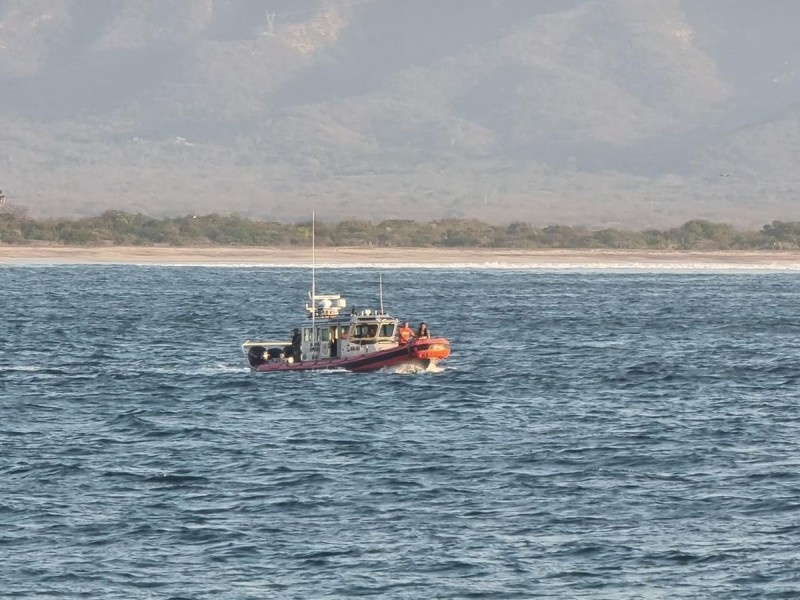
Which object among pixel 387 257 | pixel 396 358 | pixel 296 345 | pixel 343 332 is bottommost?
pixel 396 358

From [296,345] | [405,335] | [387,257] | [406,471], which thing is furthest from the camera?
[387,257]

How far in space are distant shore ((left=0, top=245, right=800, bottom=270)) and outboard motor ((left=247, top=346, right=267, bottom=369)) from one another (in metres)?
98.7

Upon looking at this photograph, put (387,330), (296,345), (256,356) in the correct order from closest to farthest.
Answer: (387,330), (296,345), (256,356)

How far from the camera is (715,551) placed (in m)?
33.5

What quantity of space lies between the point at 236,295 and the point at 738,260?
71.4m

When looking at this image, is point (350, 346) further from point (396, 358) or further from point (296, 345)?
point (296, 345)

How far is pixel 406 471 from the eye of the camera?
41812 mm

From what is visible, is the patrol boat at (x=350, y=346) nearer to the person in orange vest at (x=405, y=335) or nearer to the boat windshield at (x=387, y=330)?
the boat windshield at (x=387, y=330)

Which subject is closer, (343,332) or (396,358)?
(396,358)

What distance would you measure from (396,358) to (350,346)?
1811 millimetres

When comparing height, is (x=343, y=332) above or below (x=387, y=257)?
above

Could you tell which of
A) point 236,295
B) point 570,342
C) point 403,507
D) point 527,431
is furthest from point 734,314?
point 403,507

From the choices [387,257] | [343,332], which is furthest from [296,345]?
[387,257]

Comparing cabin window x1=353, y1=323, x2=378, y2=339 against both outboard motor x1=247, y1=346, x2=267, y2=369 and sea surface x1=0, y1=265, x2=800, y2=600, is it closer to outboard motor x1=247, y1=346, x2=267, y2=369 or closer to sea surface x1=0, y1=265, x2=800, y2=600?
sea surface x1=0, y1=265, x2=800, y2=600
